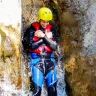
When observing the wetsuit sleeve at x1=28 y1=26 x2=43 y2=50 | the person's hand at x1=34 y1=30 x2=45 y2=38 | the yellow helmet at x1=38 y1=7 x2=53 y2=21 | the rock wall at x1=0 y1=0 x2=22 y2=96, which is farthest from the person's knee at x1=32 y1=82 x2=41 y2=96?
the yellow helmet at x1=38 y1=7 x2=53 y2=21

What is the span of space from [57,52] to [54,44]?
0.53 metres

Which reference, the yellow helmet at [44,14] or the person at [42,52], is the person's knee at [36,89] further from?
the yellow helmet at [44,14]

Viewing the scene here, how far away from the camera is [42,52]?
752 cm

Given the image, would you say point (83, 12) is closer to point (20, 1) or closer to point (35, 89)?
point (20, 1)

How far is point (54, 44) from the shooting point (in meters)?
7.42

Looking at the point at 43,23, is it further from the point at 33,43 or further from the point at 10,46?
the point at 10,46

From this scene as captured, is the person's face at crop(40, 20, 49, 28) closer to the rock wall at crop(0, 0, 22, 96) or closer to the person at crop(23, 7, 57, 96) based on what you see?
the person at crop(23, 7, 57, 96)

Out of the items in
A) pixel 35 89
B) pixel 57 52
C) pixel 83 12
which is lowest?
pixel 35 89

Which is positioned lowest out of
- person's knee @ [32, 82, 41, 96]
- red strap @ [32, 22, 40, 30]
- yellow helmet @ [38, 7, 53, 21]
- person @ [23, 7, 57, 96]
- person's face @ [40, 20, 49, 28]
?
person's knee @ [32, 82, 41, 96]

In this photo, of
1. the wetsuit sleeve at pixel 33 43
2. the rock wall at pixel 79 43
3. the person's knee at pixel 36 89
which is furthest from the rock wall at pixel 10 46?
the rock wall at pixel 79 43

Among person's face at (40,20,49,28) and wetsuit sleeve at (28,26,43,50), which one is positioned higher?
person's face at (40,20,49,28)

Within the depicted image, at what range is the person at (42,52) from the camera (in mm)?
7344

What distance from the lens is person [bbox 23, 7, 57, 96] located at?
7.34 meters

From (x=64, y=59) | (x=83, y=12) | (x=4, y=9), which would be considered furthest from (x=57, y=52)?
(x=4, y=9)
